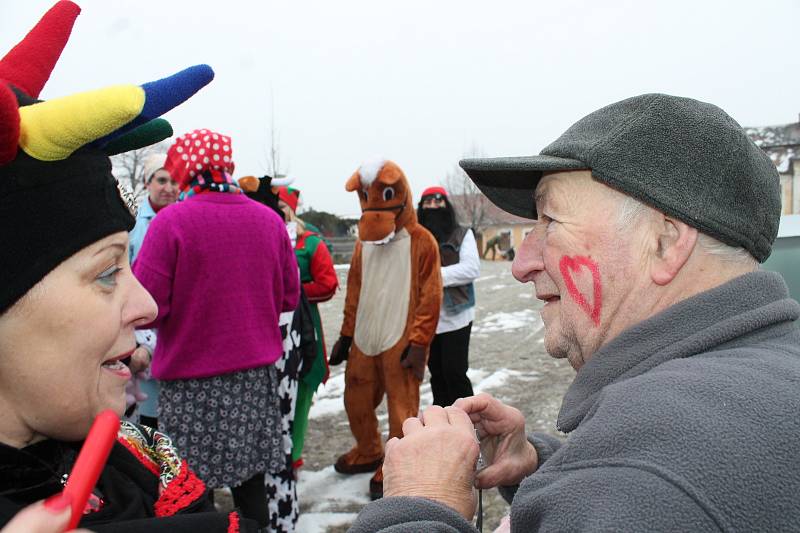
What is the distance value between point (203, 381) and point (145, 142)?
1.79 metres

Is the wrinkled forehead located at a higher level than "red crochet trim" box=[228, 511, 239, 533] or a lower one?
higher

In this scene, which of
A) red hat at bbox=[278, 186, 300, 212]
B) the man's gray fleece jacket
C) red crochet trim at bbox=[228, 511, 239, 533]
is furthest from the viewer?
red hat at bbox=[278, 186, 300, 212]

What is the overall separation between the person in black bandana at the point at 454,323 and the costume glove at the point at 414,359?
56cm

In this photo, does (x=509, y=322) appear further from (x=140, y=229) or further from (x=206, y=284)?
(x=206, y=284)

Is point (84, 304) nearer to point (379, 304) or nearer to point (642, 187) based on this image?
point (642, 187)

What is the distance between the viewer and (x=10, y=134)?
3.24 feet

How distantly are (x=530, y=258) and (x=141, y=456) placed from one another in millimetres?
1076

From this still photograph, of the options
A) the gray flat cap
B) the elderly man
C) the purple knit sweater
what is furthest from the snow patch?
the gray flat cap

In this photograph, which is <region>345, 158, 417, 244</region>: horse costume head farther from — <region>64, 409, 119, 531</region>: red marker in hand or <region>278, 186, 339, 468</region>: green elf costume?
<region>64, 409, 119, 531</region>: red marker in hand

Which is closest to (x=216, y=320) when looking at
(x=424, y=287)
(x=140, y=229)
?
(x=140, y=229)

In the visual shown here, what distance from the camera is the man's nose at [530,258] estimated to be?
5.02 feet

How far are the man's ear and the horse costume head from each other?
288cm

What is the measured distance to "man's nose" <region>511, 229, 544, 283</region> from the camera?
1.53m

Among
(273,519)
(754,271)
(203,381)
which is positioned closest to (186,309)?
(203,381)
